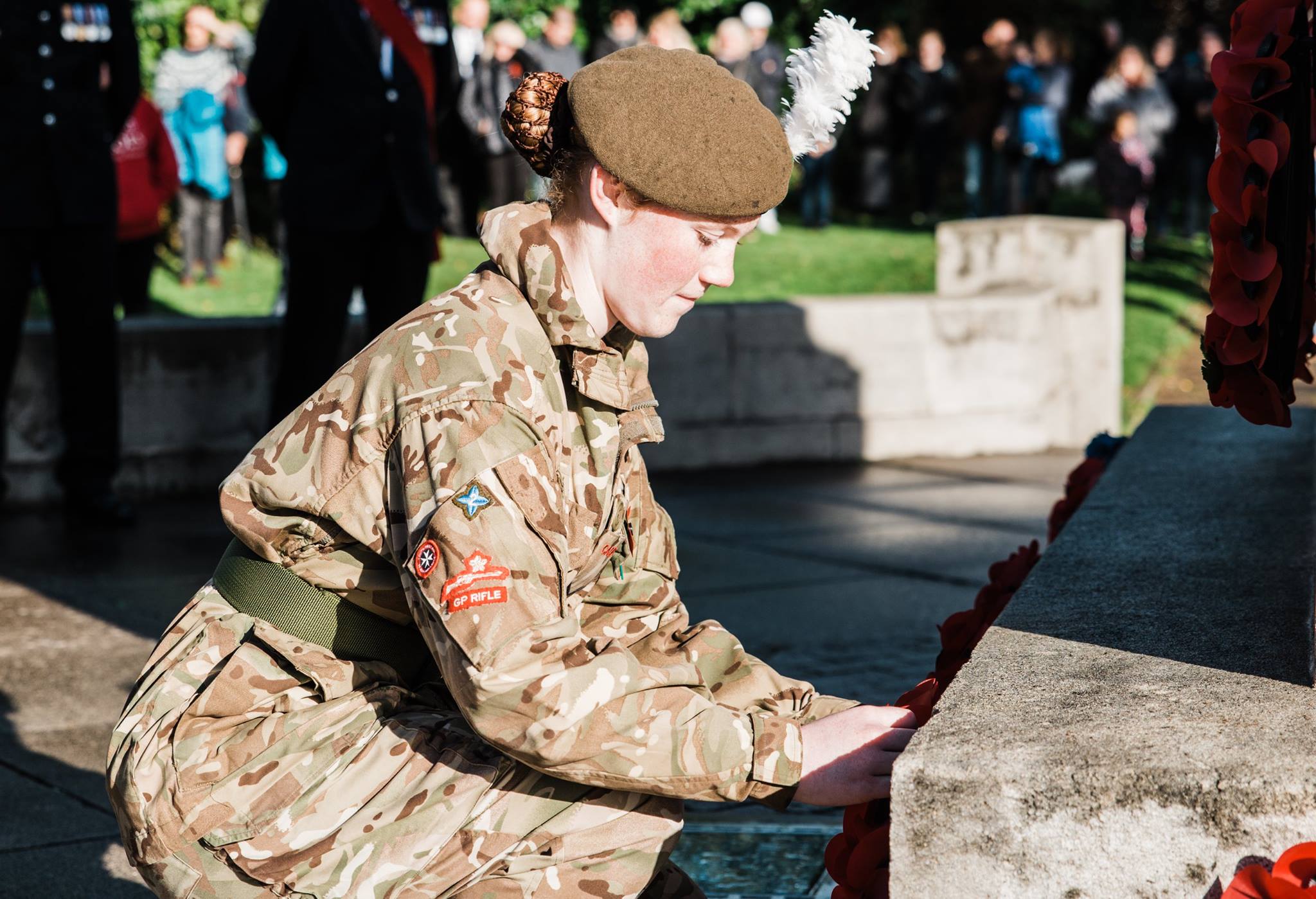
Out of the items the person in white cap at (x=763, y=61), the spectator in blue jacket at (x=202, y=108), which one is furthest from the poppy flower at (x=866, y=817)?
the person in white cap at (x=763, y=61)

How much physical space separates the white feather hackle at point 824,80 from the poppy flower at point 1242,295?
541mm

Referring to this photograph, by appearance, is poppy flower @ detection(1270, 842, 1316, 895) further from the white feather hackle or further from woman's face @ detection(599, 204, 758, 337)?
the white feather hackle

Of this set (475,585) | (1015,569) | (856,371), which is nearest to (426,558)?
(475,585)

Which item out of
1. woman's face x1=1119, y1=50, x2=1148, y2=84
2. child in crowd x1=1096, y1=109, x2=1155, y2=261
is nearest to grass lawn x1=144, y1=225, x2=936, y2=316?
child in crowd x1=1096, y1=109, x2=1155, y2=261

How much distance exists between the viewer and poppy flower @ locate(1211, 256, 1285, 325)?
205cm

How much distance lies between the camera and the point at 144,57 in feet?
53.6

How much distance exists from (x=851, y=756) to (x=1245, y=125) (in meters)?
0.87

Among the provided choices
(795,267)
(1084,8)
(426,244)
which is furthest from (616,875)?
(1084,8)

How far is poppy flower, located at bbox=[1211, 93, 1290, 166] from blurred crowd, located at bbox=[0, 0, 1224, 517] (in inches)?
20.5

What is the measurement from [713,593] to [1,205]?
2779mm

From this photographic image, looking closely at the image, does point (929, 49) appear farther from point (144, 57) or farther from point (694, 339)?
point (694, 339)

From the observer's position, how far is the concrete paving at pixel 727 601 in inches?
132

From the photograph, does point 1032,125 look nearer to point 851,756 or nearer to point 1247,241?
point 1247,241

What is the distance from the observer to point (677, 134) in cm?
206
